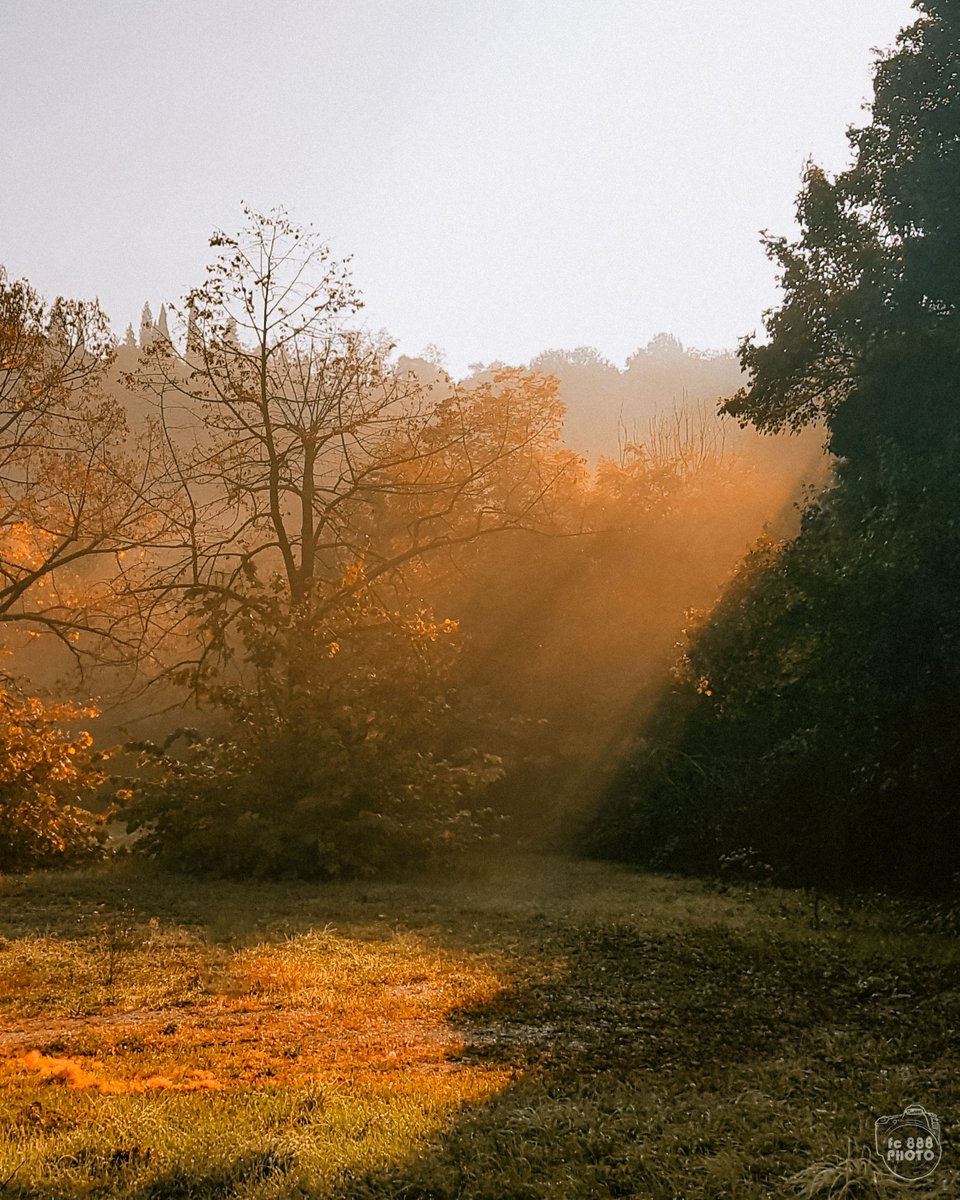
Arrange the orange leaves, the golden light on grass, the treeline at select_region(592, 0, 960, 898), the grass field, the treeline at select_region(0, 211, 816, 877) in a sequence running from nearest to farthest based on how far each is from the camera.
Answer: the grass field, the golden light on grass, the orange leaves, the treeline at select_region(592, 0, 960, 898), the treeline at select_region(0, 211, 816, 877)

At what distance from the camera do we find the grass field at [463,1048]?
15.3 feet

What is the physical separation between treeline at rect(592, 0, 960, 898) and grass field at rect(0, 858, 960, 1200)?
8.06ft

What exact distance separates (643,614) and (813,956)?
50.7ft

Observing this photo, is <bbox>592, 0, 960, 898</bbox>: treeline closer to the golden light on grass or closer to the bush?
the golden light on grass

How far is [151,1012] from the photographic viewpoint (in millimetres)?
8148

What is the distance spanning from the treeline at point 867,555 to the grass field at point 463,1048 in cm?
246

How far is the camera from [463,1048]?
7246mm

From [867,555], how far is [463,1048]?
28.8ft

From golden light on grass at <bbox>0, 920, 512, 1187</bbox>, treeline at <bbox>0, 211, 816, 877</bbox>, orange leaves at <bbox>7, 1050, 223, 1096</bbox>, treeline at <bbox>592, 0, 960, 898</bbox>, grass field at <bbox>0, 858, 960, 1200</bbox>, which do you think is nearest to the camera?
grass field at <bbox>0, 858, 960, 1200</bbox>

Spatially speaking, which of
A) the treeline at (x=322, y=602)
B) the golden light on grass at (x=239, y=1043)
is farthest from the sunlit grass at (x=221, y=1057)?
the treeline at (x=322, y=602)

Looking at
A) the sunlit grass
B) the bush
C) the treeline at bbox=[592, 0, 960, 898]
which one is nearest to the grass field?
the sunlit grass

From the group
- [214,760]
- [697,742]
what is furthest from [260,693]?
[697,742]

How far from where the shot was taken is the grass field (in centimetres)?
465

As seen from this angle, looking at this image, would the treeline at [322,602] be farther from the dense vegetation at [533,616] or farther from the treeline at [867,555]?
the treeline at [867,555]
